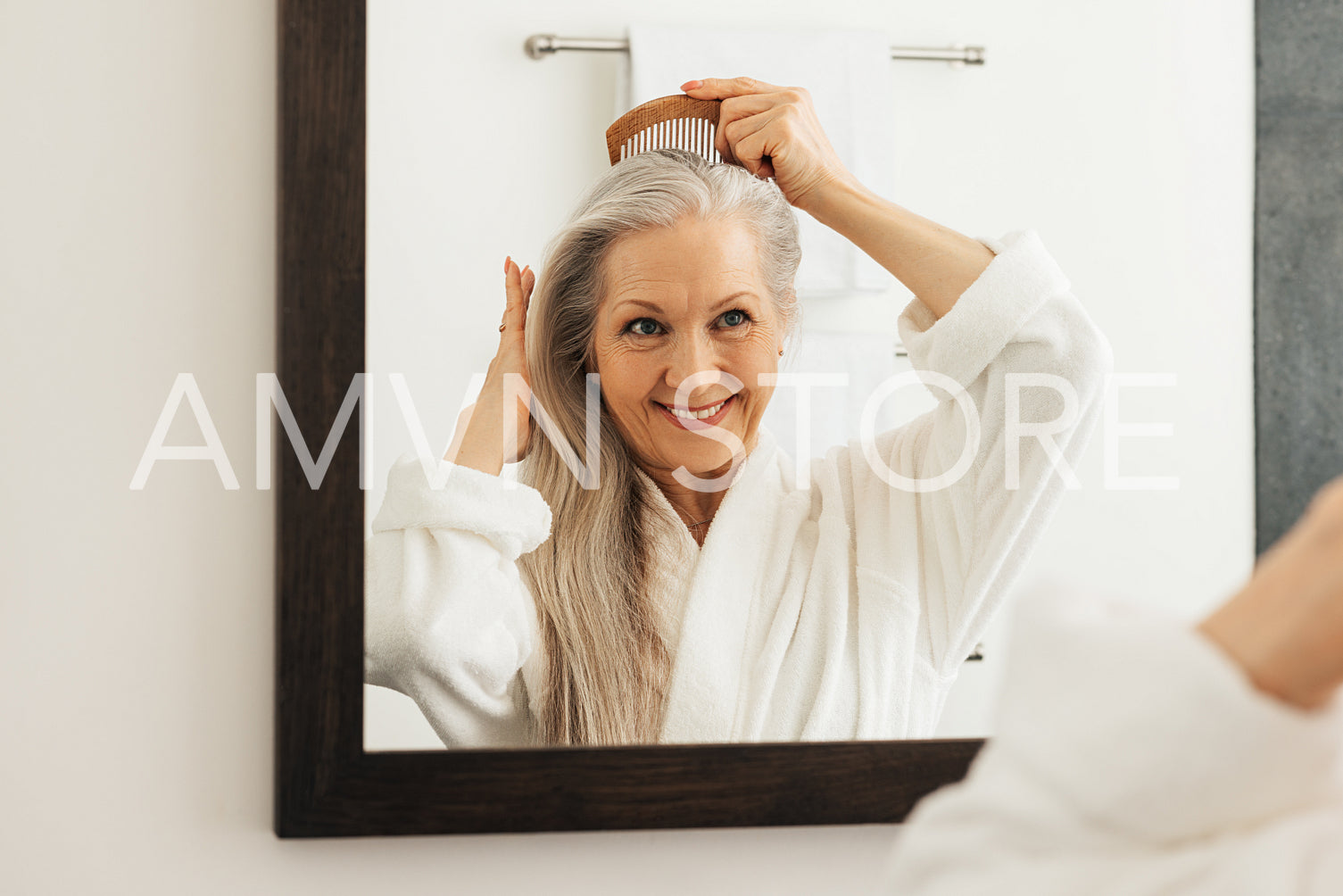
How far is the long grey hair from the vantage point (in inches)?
32.9

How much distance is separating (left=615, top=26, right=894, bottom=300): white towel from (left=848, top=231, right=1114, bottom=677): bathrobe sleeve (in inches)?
3.0

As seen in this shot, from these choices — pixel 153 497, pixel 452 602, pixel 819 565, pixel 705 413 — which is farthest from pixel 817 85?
pixel 153 497

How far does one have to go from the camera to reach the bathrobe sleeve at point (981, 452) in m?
0.85

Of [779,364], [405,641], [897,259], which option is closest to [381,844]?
[405,641]

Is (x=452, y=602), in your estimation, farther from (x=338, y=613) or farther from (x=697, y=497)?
(x=697, y=497)

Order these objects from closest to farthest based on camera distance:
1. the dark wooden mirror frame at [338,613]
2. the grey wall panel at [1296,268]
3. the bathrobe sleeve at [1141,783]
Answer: the bathrobe sleeve at [1141,783], the dark wooden mirror frame at [338,613], the grey wall panel at [1296,268]

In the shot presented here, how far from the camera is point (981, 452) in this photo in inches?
33.8

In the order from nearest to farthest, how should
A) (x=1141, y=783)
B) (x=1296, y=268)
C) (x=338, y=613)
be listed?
(x=1141, y=783) < (x=338, y=613) < (x=1296, y=268)

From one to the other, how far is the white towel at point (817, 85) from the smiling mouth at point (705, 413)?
0.11 meters

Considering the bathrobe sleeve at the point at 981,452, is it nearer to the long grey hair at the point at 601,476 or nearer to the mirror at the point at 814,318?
the mirror at the point at 814,318

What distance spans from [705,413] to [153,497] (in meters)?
0.45

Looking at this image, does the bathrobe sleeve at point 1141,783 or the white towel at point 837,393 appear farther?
the white towel at point 837,393

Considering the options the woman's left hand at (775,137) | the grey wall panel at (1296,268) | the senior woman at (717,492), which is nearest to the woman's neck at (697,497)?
the senior woman at (717,492)

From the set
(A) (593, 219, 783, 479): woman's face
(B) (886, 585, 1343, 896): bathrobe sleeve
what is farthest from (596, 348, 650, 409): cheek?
(B) (886, 585, 1343, 896): bathrobe sleeve
